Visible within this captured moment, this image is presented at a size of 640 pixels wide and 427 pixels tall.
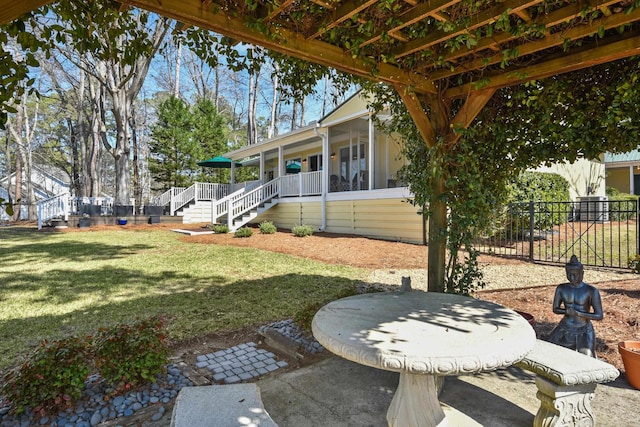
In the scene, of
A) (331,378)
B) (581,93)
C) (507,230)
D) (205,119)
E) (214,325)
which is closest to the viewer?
(331,378)

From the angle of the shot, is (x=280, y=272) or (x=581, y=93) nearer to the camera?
(x=581, y=93)

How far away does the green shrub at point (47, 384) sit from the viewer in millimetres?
2258

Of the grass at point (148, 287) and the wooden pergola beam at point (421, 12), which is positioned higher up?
the wooden pergola beam at point (421, 12)

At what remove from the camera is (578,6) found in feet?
7.60

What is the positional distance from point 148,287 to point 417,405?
550 centimetres

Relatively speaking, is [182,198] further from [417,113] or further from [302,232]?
[417,113]

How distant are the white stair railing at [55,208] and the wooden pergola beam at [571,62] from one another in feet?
58.9

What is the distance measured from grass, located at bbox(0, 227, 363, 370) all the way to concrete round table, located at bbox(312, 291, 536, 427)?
2475 millimetres

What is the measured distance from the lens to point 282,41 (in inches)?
107

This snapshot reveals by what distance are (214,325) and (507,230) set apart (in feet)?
29.7

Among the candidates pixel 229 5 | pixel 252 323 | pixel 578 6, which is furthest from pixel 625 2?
pixel 252 323

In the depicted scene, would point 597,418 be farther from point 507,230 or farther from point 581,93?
point 507,230

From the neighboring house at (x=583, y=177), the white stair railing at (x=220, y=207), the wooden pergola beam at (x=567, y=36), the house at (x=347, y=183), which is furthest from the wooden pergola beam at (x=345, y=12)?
the neighboring house at (x=583, y=177)

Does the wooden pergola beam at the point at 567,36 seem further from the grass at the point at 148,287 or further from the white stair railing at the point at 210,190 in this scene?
the white stair railing at the point at 210,190
